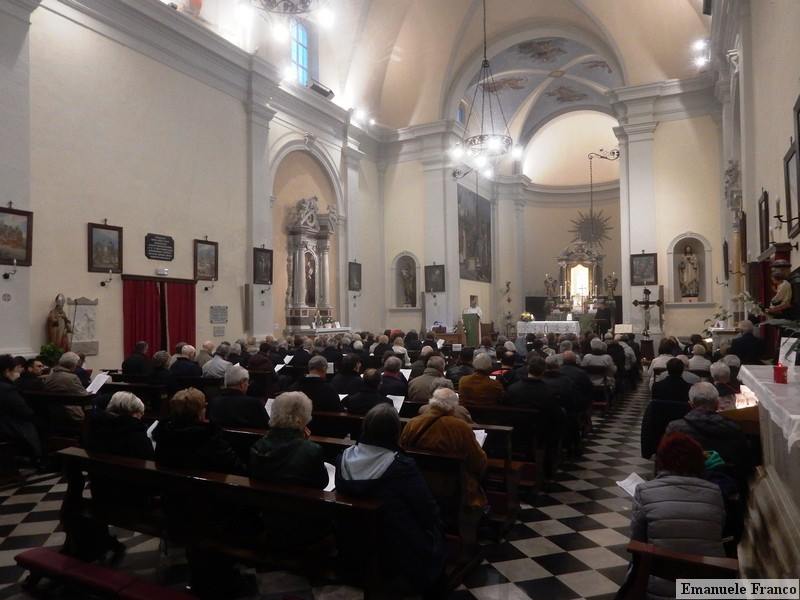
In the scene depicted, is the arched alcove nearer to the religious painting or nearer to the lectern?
the lectern

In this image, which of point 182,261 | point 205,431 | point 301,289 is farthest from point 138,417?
point 301,289

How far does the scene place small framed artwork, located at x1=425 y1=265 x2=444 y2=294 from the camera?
1930 cm

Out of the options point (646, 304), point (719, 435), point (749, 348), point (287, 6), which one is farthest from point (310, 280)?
point (719, 435)

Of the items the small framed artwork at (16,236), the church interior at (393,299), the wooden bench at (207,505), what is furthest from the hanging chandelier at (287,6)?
the wooden bench at (207,505)

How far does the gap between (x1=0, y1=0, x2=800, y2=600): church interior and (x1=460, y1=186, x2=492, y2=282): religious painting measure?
0.21 meters

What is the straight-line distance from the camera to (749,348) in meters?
7.68

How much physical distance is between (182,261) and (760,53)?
10514mm

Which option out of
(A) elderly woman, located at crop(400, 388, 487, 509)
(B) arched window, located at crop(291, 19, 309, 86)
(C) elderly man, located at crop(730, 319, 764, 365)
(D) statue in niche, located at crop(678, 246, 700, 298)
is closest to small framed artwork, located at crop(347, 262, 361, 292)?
(B) arched window, located at crop(291, 19, 309, 86)

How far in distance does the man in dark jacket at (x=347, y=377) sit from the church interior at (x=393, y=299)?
4cm

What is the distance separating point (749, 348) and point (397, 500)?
6.56 metres

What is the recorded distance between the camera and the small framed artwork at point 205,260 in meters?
12.3

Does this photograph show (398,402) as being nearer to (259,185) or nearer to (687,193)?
(259,185)

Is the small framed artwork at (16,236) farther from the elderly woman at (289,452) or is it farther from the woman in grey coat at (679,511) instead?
the woman in grey coat at (679,511)

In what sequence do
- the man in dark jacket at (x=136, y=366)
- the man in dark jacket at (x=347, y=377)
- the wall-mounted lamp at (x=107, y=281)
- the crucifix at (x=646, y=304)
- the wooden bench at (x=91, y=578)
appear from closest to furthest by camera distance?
the wooden bench at (x=91, y=578), the man in dark jacket at (x=347, y=377), the man in dark jacket at (x=136, y=366), the wall-mounted lamp at (x=107, y=281), the crucifix at (x=646, y=304)
